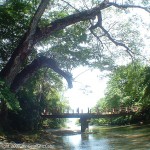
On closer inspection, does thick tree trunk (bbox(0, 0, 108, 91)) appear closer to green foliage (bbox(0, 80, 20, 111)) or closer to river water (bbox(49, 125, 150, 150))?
green foliage (bbox(0, 80, 20, 111))

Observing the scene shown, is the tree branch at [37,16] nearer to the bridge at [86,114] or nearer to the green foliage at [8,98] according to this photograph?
the green foliage at [8,98]

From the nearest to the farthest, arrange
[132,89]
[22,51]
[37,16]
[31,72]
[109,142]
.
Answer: [37,16] < [22,51] < [109,142] < [31,72] < [132,89]

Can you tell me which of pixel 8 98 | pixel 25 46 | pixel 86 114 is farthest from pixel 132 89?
pixel 8 98

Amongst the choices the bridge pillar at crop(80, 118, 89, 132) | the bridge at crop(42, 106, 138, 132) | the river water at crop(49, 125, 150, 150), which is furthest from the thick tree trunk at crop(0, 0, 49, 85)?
the bridge pillar at crop(80, 118, 89, 132)

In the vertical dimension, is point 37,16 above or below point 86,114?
above

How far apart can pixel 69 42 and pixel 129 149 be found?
41.6 feet

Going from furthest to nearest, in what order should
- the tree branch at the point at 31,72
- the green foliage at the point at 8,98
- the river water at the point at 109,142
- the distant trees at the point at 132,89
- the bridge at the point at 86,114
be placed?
the bridge at the point at 86,114 → the distant trees at the point at 132,89 → the tree branch at the point at 31,72 → the river water at the point at 109,142 → the green foliage at the point at 8,98

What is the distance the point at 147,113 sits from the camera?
1542 inches

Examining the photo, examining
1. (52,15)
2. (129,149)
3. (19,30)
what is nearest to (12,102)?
(129,149)

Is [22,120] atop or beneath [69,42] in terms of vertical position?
beneath

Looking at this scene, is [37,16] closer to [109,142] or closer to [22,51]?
[22,51]

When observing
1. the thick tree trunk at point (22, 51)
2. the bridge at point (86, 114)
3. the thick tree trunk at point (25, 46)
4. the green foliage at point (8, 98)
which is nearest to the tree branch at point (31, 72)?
the thick tree trunk at point (25, 46)

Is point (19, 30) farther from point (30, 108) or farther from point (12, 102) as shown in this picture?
point (12, 102)

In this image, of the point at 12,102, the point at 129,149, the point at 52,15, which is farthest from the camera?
the point at 52,15
